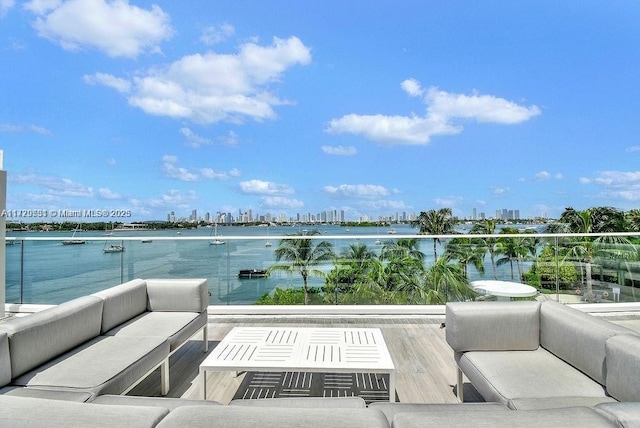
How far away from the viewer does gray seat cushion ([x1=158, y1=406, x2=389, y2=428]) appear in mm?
934

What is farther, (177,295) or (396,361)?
(177,295)

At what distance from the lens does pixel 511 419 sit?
3.13 ft

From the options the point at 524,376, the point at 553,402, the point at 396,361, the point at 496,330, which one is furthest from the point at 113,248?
the point at 553,402

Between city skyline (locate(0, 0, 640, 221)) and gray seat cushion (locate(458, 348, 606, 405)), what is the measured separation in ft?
15.7

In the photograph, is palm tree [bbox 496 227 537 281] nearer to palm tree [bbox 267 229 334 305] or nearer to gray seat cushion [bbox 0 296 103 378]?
palm tree [bbox 267 229 334 305]

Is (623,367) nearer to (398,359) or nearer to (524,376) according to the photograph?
(524,376)

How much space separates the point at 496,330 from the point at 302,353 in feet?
4.30

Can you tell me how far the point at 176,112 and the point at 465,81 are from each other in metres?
20.6

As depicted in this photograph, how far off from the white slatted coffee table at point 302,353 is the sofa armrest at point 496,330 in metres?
0.54

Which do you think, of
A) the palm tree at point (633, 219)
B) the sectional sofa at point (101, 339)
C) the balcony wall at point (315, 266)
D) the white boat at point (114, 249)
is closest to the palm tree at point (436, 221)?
the palm tree at point (633, 219)

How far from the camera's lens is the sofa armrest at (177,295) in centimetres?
338

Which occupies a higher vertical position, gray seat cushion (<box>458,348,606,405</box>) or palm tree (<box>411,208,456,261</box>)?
palm tree (<box>411,208,456,261</box>)

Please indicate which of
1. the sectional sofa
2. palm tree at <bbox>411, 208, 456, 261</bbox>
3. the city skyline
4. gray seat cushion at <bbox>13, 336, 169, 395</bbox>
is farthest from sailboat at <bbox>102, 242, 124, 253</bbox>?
palm tree at <bbox>411, 208, 456, 261</bbox>

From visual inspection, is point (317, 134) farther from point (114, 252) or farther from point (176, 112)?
point (114, 252)
